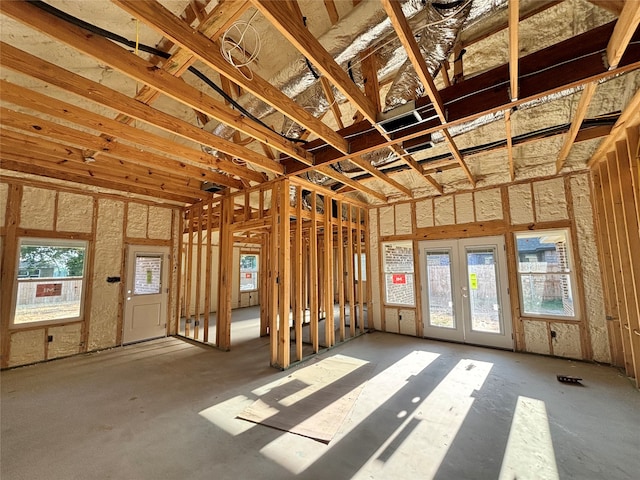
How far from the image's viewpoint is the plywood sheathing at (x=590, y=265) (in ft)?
13.1

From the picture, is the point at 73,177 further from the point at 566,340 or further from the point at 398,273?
the point at 566,340

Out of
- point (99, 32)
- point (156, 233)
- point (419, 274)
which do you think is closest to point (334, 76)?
point (99, 32)

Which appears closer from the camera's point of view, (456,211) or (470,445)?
(470,445)

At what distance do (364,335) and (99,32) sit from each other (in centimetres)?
584

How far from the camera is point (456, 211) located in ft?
17.3

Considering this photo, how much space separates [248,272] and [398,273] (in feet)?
21.5

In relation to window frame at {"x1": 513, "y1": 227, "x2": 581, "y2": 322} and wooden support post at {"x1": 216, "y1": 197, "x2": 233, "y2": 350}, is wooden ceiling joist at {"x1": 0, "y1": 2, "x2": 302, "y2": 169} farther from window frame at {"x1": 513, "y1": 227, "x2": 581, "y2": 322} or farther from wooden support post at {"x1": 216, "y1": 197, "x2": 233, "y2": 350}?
window frame at {"x1": 513, "y1": 227, "x2": 581, "y2": 322}

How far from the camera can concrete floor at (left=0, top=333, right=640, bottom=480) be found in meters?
1.99

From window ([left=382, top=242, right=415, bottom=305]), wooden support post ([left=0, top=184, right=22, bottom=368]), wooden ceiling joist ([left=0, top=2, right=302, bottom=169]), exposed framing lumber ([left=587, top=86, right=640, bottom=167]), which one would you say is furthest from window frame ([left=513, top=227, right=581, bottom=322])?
wooden support post ([left=0, top=184, right=22, bottom=368])

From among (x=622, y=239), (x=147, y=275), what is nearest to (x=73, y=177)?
(x=147, y=275)

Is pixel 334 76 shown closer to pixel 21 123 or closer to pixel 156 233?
pixel 21 123

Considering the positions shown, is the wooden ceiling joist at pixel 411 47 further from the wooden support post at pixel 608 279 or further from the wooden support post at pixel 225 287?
the wooden support post at pixel 225 287

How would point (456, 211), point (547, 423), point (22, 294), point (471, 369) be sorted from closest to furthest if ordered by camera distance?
1. point (547, 423)
2. point (471, 369)
3. point (22, 294)
4. point (456, 211)

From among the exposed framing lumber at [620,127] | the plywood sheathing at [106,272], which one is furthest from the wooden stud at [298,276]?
the exposed framing lumber at [620,127]
